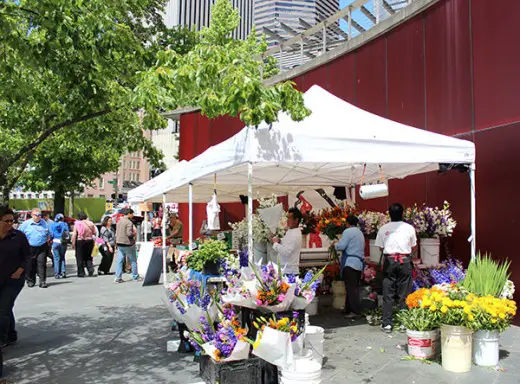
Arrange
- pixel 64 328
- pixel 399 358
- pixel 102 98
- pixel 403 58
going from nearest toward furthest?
1. pixel 399 358
2. pixel 102 98
3. pixel 64 328
4. pixel 403 58

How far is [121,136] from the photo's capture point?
26.7ft

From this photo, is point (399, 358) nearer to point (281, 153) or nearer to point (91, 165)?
point (281, 153)

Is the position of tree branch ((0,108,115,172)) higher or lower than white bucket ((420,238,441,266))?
higher

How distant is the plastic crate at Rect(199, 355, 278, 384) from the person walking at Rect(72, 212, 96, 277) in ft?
32.7

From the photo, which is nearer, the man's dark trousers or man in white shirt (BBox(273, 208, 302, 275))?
the man's dark trousers

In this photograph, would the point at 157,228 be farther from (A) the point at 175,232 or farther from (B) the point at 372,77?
(B) the point at 372,77

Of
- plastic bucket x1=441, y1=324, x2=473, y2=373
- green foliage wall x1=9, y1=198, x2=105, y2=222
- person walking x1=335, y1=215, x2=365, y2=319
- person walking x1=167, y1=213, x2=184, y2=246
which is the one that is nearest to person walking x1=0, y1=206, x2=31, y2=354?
person walking x1=335, y1=215, x2=365, y2=319

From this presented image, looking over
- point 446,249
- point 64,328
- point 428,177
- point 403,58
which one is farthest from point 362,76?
point 64,328

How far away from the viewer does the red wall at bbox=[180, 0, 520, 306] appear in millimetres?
6887

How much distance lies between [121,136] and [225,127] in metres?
9.44

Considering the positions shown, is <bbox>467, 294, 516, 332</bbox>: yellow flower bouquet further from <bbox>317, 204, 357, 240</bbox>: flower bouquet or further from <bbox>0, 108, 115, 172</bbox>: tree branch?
<bbox>0, 108, 115, 172</bbox>: tree branch

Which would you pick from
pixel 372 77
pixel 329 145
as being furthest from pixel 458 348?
pixel 372 77

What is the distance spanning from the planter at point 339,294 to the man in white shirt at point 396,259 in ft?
4.76

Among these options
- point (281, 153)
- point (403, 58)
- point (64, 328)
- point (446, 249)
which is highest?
→ point (403, 58)
